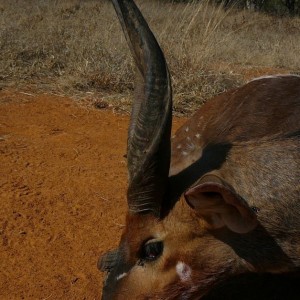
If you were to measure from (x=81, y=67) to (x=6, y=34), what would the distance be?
2333 millimetres

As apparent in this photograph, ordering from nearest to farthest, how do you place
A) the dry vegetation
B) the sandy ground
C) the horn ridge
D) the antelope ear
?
1. the antelope ear
2. the horn ridge
3. the sandy ground
4. the dry vegetation

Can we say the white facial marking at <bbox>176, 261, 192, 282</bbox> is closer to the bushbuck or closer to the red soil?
the bushbuck

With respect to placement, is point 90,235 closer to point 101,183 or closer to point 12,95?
point 101,183

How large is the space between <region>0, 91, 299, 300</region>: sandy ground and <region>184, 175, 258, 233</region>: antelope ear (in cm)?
130

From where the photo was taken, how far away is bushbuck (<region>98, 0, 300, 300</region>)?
3.03 meters

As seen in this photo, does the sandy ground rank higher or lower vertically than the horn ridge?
lower

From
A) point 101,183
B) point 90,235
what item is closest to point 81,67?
point 101,183

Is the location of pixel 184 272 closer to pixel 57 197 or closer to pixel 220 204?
pixel 220 204

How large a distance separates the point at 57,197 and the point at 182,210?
257cm

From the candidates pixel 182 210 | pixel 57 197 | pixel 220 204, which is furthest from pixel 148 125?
pixel 57 197

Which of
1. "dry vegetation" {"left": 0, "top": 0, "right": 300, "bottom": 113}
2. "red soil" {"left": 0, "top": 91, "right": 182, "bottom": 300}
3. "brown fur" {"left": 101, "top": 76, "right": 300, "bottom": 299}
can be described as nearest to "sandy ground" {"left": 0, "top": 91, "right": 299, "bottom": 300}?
"red soil" {"left": 0, "top": 91, "right": 182, "bottom": 300}

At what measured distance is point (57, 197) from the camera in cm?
541

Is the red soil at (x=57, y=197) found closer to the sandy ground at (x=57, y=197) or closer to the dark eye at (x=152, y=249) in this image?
the sandy ground at (x=57, y=197)

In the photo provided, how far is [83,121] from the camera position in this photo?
24.7 feet
